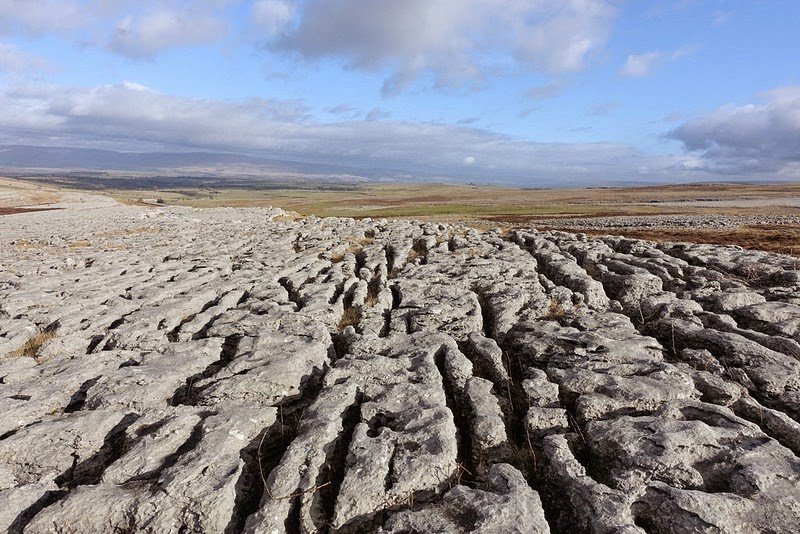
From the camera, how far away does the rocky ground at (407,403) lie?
7.86 meters

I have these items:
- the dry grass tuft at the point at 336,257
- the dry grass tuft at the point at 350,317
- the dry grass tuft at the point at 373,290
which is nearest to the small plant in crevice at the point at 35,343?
the dry grass tuft at the point at 350,317

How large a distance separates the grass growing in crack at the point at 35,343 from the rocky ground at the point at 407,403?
0.25 feet

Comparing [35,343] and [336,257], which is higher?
[336,257]

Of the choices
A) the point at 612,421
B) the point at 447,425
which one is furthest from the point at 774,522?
the point at 447,425

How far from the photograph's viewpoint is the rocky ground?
25.8ft

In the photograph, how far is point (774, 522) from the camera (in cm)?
711

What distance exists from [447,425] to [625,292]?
528 inches

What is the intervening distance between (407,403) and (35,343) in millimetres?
13416

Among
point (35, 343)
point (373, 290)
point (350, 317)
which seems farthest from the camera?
point (373, 290)

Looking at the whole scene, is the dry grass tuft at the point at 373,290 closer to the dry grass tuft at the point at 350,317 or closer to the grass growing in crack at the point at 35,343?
the dry grass tuft at the point at 350,317

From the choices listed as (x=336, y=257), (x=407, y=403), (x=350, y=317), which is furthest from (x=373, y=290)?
(x=407, y=403)

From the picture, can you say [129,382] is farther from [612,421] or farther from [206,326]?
[612,421]

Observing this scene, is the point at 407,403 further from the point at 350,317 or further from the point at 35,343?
the point at 35,343

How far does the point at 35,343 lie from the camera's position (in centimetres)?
1499
